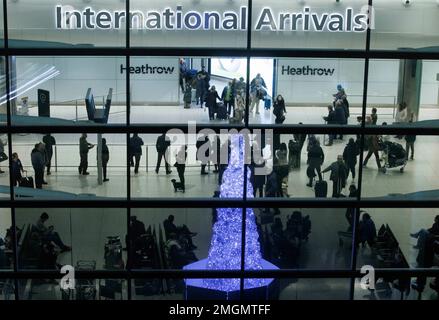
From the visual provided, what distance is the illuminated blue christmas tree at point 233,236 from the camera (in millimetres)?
13820

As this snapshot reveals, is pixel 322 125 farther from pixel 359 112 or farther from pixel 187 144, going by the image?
pixel 187 144

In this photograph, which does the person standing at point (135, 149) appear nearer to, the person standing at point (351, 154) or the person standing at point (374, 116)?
the person standing at point (351, 154)

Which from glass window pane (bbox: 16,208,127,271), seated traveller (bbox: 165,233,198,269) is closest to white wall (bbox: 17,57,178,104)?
glass window pane (bbox: 16,208,127,271)

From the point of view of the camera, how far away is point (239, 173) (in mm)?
13812

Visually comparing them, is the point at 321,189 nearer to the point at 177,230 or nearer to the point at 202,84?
the point at 177,230

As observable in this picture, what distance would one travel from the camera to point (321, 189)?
555 inches

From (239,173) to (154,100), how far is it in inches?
71.9

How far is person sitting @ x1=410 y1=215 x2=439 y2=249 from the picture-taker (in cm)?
1433

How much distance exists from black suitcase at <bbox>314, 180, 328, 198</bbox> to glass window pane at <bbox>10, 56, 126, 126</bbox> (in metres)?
3.39

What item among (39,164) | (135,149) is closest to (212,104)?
(135,149)

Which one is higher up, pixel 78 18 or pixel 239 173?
pixel 78 18

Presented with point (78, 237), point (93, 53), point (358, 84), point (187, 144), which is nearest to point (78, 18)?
point (93, 53)

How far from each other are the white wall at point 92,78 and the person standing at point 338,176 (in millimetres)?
3010

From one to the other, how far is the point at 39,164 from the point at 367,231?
18.3 feet
